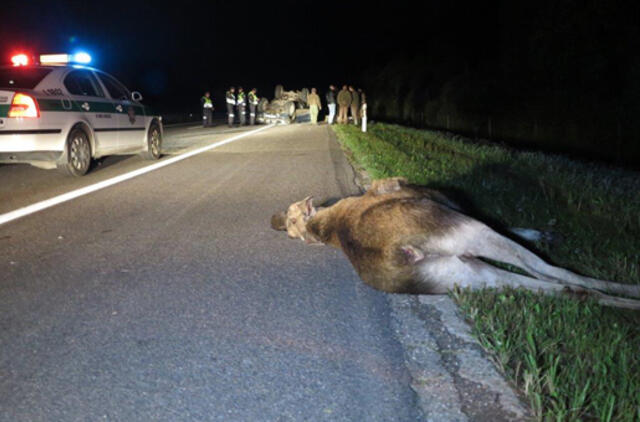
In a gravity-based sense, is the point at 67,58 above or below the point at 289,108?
above

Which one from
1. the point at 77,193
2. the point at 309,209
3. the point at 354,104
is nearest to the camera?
the point at 309,209

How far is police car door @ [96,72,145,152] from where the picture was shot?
1156cm

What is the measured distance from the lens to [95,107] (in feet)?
35.1

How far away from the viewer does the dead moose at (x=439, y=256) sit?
332 cm

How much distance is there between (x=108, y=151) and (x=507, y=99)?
1013cm

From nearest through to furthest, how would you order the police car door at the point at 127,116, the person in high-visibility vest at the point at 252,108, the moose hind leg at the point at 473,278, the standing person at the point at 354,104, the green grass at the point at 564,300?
the green grass at the point at 564,300, the moose hind leg at the point at 473,278, the police car door at the point at 127,116, the standing person at the point at 354,104, the person in high-visibility vest at the point at 252,108

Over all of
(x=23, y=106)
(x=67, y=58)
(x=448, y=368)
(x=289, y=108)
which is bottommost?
(x=448, y=368)

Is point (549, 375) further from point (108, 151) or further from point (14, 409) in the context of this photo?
point (108, 151)

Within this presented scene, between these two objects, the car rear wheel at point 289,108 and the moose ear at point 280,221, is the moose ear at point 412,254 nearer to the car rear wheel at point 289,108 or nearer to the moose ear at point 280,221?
the moose ear at point 280,221

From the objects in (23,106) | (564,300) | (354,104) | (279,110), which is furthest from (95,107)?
(279,110)

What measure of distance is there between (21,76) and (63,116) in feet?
2.77

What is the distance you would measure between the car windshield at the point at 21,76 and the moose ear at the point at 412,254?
306 inches

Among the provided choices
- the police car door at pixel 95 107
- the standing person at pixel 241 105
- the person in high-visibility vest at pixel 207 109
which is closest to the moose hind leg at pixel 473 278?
the police car door at pixel 95 107

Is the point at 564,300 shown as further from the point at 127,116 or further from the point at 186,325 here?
the point at 127,116
